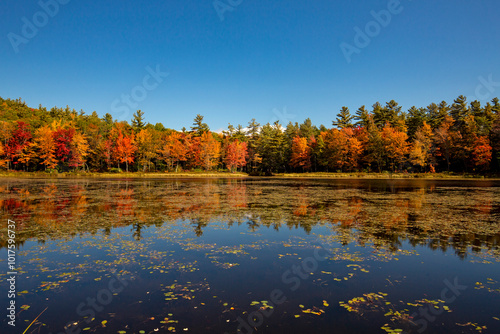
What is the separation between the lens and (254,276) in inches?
253

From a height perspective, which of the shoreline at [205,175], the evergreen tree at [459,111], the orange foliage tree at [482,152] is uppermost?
the evergreen tree at [459,111]

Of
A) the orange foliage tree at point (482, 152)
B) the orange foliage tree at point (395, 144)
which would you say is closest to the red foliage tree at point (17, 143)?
the orange foliage tree at point (395, 144)

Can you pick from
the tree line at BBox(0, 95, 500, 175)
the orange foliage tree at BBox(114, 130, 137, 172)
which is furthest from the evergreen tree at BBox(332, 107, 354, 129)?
the orange foliage tree at BBox(114, 130, 137, 172)

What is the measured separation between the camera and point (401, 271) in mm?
6719

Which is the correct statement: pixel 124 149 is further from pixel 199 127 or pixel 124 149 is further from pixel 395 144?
pixel 395 144

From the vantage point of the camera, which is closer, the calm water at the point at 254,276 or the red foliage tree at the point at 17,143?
the calm water at the point at 254,276

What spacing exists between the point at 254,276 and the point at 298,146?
2809 inches

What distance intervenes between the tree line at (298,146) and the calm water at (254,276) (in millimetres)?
57567

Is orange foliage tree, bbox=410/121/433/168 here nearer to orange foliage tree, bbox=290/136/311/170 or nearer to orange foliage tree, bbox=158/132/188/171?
orange foliage tree, bbox=290/136/311/170

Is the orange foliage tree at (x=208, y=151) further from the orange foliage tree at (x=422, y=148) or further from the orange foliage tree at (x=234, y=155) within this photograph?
the orange foliage tree at (x=422, y=148)

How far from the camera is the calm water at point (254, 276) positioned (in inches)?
180

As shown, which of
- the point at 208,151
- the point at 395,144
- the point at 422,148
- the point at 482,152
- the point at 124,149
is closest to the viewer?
the point at 482,152

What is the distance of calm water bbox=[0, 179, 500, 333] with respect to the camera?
4566mm

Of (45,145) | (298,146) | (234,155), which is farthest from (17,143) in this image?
(298,146)
